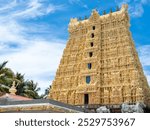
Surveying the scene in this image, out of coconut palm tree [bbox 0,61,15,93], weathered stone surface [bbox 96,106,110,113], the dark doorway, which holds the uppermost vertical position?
coconut palm tree [bbox 0,61,15,93]

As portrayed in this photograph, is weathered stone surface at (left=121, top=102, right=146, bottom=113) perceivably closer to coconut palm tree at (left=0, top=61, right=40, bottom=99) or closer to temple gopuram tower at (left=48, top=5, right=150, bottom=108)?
temple gopuram tower at (left=48, top=5, right=150, bottom=108)

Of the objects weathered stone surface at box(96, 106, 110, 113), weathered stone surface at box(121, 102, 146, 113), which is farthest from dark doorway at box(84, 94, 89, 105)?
weathered stone surface at box(121, 102, 146, 113)

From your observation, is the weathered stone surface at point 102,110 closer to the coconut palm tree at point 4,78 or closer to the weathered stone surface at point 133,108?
the weathered stone surface at point 133,108

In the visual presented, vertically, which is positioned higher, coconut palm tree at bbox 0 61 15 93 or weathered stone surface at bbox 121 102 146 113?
coconut palm tree at bbox 0 61 15 93

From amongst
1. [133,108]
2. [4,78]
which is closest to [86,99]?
[133,108]

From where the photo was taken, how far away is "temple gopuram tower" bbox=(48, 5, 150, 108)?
113ft

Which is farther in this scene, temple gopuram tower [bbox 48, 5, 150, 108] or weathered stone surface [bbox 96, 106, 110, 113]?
temple gopuram tower [bbox 48, 5, 150, 108]

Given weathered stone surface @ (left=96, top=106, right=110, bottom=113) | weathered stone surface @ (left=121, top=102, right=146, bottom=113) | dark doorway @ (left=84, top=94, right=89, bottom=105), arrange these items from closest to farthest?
weathered stone surface @ (left=121, top=102, right=146, bottom=113)
weathered stone surface @ (left=96, top=106, right=110, bottom=113)
dark doorway @ (left=84, top=94, right=89, bottom=105)

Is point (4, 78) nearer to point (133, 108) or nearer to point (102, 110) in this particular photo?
point (102, 110)

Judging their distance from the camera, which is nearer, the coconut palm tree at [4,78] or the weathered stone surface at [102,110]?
the coconut palm tree at [4,78]

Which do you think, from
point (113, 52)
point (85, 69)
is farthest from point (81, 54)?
point (113, 52)

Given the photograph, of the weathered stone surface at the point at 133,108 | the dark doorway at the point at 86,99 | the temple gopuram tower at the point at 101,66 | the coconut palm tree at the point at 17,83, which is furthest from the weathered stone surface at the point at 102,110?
the coconut palm tree at the point at 17,83

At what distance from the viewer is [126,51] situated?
119 ft

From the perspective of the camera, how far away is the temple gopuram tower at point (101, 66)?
34.4 m
